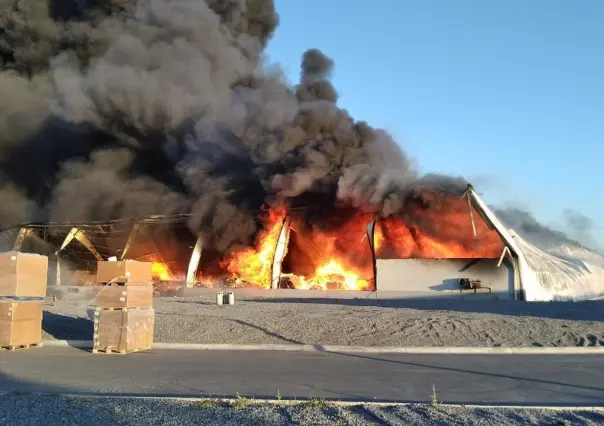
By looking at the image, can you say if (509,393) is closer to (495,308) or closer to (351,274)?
(495,308)

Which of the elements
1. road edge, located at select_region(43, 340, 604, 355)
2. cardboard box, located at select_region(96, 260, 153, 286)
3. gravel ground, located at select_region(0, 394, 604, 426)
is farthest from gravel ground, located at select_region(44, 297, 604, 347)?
gravel ground, located at select_region(0, 394, 604, 426)

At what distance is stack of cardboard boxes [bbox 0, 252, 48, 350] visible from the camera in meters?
12.4

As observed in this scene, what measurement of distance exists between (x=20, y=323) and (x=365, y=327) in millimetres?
7967

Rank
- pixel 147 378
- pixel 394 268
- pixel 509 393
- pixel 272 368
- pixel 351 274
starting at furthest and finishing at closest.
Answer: pixel 351 274
pixel 394 268
pixel 272 368
pixel 147 378
pixel 509 393

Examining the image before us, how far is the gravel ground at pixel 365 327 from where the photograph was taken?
13.3 meters

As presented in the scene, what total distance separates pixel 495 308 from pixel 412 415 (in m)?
14.7

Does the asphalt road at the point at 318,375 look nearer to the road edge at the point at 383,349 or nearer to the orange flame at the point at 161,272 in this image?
the road edge at the point at 383,349

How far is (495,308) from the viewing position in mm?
19703

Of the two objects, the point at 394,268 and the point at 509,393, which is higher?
the point at 394,268

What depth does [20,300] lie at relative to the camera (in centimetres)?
1262

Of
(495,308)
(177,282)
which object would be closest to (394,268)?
(495,308)

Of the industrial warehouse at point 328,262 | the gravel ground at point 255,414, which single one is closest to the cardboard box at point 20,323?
the gravel ground at point 255,414

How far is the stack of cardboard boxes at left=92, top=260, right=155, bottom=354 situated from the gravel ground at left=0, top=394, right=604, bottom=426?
5.47m

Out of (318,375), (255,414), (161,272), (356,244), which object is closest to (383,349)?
(318,375)
